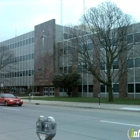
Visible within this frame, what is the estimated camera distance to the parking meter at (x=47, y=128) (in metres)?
3.90

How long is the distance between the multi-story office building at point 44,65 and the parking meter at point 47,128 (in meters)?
32.8

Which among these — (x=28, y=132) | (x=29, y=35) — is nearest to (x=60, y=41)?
(x=29, y=35)

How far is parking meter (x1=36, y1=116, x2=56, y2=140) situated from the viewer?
153 inches

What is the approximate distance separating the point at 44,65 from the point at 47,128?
4995 centimetres

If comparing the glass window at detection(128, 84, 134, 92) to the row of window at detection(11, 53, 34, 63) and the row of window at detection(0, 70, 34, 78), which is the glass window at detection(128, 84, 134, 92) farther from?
the row of window at detection(11, 53, 34, 63)

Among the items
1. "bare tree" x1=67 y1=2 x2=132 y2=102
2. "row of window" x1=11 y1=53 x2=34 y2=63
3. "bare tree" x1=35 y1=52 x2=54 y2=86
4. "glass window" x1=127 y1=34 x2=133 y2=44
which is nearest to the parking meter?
"bare tree" x1=67 y1=2 x2=132 y2=102

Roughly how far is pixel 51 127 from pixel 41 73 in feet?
167

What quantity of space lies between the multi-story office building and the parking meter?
32803mm

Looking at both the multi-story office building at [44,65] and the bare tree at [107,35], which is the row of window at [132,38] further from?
the multi-story office building at [44,65]

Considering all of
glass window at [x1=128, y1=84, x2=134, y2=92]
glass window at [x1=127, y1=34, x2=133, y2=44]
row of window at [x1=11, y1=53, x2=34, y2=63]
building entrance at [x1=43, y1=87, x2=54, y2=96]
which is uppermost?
row of window at [x1=11, y1=53, x2=34, y2=63]

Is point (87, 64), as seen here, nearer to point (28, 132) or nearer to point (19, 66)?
point (28, 132)

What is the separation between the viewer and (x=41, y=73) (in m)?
54.5

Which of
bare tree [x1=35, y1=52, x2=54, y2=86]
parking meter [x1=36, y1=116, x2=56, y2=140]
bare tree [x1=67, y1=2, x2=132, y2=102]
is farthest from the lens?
bare tree [x1=35, y1=52, x2=54, y2=86]

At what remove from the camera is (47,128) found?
3.94 metres
